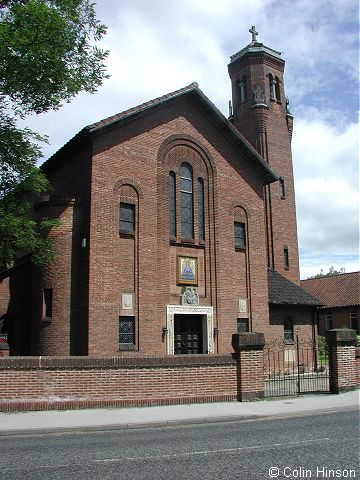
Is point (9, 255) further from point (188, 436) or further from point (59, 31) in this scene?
point (188, 436)

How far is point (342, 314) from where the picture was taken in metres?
45.1

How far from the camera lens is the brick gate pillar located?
53.6 ft

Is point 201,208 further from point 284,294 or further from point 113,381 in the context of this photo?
point 113,381

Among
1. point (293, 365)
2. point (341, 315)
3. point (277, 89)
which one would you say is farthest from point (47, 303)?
point (341, 315)

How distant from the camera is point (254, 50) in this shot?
1267 inches

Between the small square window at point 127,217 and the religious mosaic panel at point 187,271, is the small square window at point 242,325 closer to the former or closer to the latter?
the religious mosaic panel at point 187,271

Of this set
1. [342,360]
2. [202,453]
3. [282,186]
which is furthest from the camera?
[282,186]

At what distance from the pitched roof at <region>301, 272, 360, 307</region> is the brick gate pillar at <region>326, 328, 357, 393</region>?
27.6 m

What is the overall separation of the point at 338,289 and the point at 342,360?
1264 inches

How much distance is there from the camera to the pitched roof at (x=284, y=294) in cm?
2411

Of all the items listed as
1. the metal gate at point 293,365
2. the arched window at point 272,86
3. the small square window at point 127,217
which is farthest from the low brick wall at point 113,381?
the arched window at point 272,86

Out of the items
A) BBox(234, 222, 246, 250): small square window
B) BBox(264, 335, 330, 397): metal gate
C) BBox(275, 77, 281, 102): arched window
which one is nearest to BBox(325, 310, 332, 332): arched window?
BBox(264, 335, 330, 397): metal gate

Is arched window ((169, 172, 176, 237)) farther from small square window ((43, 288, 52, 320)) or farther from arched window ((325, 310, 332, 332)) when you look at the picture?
arched window ((325, 310, 332, 332))

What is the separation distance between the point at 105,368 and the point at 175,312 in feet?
21.3
